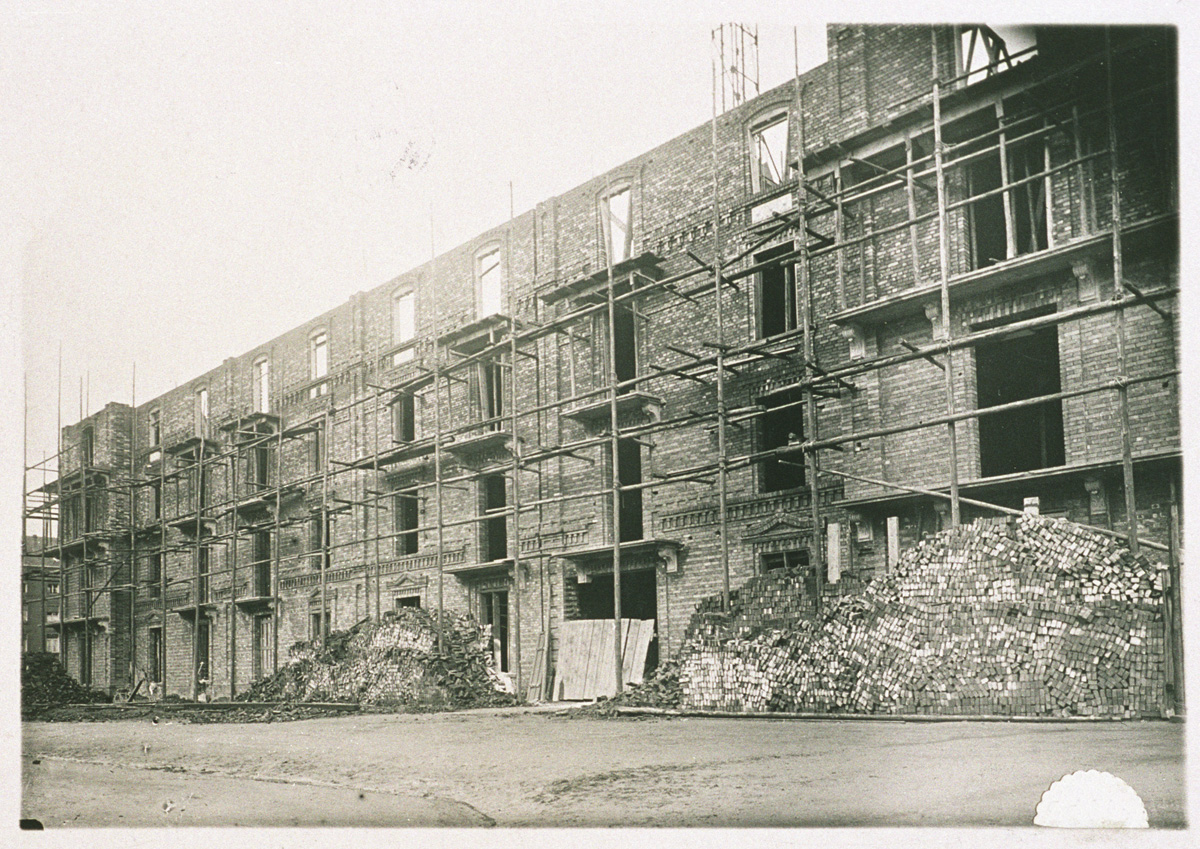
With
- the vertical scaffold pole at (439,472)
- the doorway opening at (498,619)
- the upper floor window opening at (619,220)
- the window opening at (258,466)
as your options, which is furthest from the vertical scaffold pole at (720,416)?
the window opening at (258,466)

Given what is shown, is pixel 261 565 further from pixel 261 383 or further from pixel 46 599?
pixel 46 599

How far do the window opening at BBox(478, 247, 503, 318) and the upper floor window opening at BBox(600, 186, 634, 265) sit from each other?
9.94 ft

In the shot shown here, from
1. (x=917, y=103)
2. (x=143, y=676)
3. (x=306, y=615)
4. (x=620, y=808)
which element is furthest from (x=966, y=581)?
(x=143, y=676)

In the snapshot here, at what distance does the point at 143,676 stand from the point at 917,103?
25470 mm

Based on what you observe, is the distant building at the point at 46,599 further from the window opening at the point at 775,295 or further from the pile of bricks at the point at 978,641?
the pile of bricks at the point at 978,641

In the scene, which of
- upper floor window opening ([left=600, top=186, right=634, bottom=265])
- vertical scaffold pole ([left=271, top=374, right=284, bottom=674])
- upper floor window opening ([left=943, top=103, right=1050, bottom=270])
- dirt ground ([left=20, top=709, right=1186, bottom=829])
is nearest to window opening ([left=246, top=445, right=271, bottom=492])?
vertical scaffold pole ([left=271, top=374, right=284, bottom=674])

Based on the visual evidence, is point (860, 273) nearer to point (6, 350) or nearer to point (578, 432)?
point (578, 432)

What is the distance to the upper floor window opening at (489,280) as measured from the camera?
22.1m

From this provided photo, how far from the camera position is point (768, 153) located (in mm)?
17641

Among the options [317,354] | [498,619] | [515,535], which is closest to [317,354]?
[317,354]

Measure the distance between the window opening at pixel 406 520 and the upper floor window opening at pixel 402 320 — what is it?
3.05m

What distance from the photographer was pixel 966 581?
11.8 m

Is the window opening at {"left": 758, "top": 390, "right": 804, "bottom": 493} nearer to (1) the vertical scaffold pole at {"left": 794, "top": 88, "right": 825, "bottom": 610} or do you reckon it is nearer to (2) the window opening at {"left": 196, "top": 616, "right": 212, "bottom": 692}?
(1) the vertical scaffold pole at {"left": 794, "top": 88, "right": 825, "bottom": 610}

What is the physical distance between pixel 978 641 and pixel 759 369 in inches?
259
